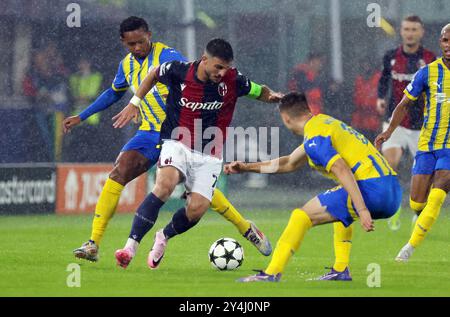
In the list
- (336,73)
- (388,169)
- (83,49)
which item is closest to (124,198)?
(83,49)

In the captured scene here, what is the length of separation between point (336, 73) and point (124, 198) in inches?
217

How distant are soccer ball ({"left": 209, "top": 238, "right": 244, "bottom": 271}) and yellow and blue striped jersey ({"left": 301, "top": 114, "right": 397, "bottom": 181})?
4.63ft

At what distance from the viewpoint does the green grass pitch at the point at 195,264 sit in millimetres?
9656

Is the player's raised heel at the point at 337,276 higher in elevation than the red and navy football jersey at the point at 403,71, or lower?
lower

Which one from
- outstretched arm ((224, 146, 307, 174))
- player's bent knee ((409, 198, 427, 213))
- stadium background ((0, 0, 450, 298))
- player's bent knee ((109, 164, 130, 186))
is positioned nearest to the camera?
outstretched arm ((224, 146, 307, 174))

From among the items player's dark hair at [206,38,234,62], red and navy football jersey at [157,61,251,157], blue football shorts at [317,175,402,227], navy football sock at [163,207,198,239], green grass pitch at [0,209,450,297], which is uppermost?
player's dark hair at [206,38,234,62]

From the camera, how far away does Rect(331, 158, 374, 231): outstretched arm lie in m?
9.54

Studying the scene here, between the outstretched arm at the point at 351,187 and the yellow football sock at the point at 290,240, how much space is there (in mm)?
415

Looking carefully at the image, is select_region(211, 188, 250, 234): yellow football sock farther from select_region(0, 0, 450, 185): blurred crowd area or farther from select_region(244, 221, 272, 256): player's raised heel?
select_region(0, 0, 450, 185): blurred crowd area

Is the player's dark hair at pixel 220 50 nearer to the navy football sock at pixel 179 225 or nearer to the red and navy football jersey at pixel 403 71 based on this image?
the navy football sock at pixel 179 225

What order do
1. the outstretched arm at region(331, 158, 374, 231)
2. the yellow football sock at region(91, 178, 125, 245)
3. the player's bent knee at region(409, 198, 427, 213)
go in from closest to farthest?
the outstretched arm at region(331, 158, 374, 231)
the yellow football sock at region(91, 178, 125, 245)
the player's bent knee at region(409, 198, 427, 213)

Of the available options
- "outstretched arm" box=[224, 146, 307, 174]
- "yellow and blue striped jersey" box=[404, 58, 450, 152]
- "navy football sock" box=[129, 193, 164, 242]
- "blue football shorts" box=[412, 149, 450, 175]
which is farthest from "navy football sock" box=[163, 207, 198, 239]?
"blue football shorts" box=[412, 149, 450, 175]

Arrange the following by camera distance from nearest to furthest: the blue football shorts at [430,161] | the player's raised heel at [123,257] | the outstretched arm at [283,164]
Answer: the outstretched arm at [283,164], the player's raised heel at [123,257], the blue football shorts at [430,161]

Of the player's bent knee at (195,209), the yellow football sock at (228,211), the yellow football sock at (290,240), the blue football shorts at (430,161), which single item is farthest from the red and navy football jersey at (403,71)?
the yellow football sock at (290,240)
